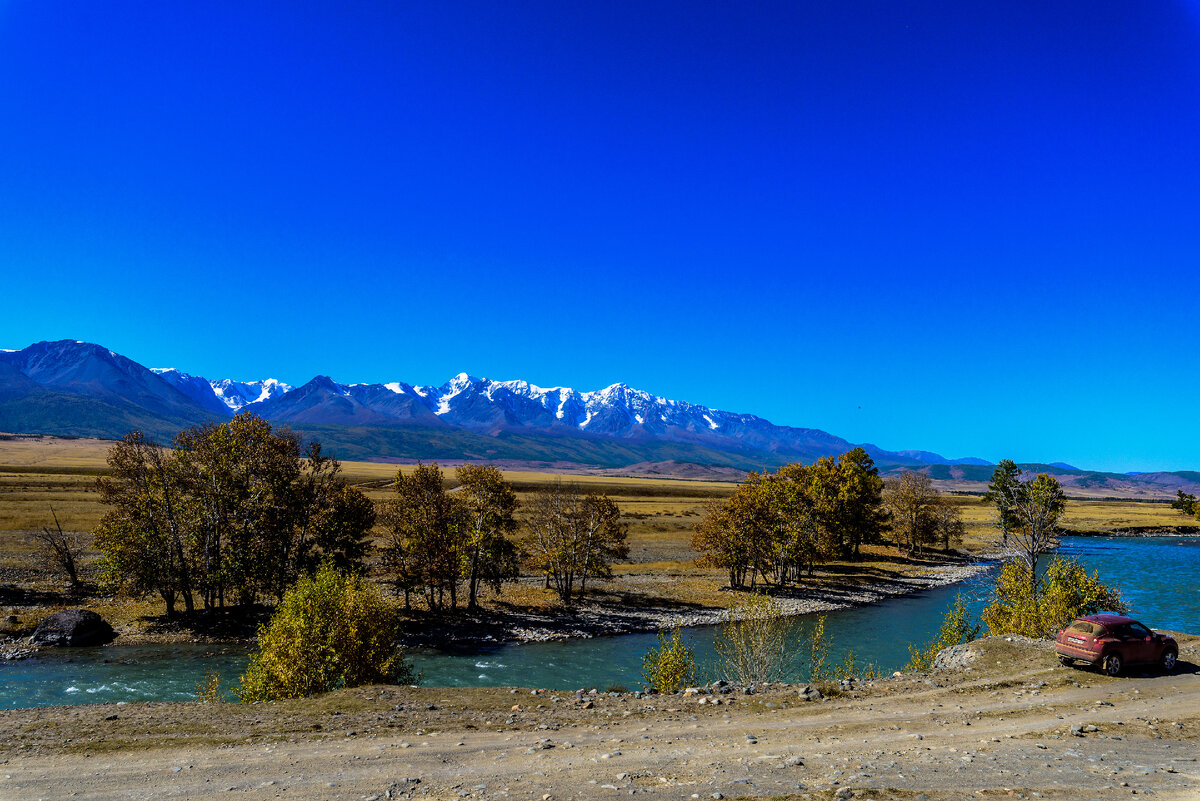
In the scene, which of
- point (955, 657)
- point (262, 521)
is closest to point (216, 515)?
point (262, 521)

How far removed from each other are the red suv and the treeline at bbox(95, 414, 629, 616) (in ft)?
144

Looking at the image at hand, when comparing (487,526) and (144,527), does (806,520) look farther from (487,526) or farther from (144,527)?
(144,527)

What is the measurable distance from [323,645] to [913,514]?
106 meters

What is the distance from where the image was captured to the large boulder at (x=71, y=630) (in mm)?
45438

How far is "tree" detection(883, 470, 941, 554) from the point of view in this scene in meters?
111

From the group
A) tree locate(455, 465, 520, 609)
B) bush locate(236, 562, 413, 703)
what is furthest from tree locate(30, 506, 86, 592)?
bush locate(236, 562, 413, 703)

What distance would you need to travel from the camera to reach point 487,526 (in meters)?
61.2

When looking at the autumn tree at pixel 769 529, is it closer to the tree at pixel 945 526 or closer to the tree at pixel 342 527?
the tree at pixel 945 526

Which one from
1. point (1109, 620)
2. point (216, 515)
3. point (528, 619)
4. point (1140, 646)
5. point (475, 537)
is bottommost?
point (528, 619)

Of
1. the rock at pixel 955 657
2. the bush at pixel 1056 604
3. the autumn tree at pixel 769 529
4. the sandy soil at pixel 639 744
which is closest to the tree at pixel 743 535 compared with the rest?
the autumn tree at pixel 769 529

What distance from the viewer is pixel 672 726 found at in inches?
850

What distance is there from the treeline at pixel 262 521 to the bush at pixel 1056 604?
130ft

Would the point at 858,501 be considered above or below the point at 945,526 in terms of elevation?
above

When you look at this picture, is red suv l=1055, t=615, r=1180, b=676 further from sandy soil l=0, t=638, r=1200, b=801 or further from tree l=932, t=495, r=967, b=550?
tree l=932, t=495, r=967, b=550
